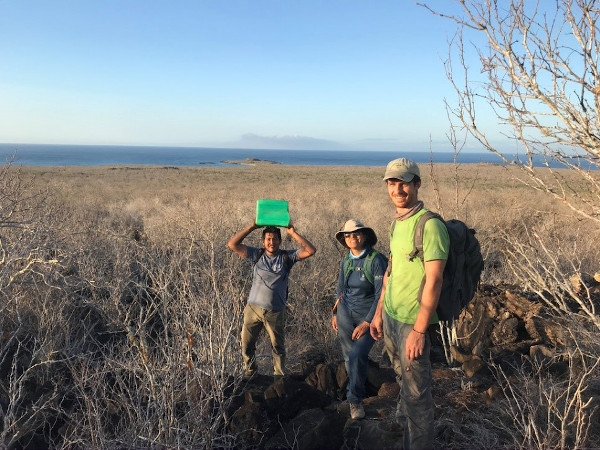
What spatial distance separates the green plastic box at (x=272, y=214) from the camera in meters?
4.11

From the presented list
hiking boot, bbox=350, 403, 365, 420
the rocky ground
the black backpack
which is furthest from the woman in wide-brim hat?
the black backpack

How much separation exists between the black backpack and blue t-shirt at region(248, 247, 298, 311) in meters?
1.98

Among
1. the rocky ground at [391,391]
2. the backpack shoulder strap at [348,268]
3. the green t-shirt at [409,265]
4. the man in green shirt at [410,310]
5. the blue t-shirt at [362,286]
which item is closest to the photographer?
the green t-shirt at [409,265]

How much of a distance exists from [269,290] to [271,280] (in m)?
0.09

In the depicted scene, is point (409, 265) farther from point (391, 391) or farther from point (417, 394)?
point (391, 391)

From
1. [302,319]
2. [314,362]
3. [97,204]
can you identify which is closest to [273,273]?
[314,362]

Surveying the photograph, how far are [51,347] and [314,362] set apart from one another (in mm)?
2797

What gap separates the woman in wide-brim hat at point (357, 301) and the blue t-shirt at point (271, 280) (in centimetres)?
66

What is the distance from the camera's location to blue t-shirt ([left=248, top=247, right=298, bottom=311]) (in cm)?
454

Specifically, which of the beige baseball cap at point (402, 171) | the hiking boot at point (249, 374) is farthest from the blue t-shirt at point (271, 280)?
the beige baseball cap at point (402, 171)

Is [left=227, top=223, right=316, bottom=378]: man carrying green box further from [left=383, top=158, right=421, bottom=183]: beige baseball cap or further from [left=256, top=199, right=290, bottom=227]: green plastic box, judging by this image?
[left=383, top=158, right=421, bottom=183]: beige baseball cap

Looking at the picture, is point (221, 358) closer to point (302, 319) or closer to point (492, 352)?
point (492, 352)

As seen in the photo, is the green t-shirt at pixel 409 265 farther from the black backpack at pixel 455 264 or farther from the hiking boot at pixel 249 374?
the hiking boot at pixel 249 374

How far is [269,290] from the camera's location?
4531 millimetres
